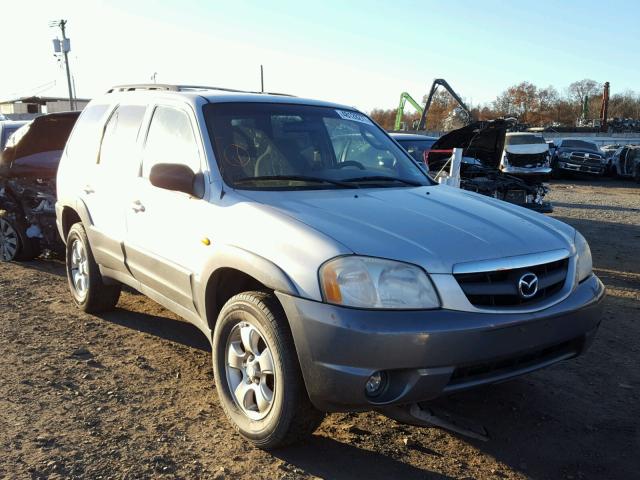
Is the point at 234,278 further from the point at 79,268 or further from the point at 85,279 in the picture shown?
the point at 79,268

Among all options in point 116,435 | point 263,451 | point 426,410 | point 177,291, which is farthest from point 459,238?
point 116,435

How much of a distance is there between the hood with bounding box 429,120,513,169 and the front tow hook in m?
7.36

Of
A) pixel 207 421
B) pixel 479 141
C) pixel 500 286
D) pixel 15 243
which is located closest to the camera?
pixel 500 286

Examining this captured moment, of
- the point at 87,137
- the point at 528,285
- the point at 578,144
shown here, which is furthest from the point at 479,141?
the point at 578,144

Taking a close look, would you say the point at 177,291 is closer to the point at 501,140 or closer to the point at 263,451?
the point at 263,451

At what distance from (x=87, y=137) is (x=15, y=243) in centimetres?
300

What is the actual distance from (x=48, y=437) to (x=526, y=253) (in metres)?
2.73

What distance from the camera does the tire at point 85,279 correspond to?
528 cm

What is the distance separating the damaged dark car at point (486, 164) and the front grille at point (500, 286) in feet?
20.2

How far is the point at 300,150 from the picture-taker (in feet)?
13.3

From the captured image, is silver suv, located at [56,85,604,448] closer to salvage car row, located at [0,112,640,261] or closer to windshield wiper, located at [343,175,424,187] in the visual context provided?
windshield wiper, located at [343,175,424,187]

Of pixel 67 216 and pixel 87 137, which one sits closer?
pixel 87 137

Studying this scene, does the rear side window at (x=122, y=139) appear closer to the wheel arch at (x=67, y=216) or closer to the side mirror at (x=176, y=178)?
the wheel arch at (x=67, y=216)

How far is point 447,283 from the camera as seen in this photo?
277 centimetres
